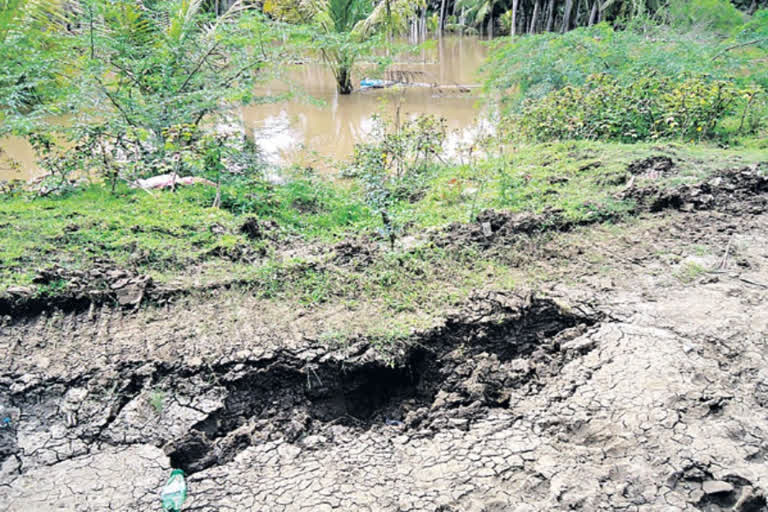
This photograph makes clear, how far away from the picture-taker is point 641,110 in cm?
664

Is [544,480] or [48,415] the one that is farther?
[48,415]

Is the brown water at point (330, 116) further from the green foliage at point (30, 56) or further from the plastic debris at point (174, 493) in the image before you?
the plastic debris at point (174, 493)

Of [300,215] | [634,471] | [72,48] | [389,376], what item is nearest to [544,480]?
[634,471]

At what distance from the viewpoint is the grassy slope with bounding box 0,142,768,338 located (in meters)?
3.41

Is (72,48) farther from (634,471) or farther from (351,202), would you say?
(634,471)

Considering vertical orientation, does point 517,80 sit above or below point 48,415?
above

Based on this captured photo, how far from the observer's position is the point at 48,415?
2404 millimetres

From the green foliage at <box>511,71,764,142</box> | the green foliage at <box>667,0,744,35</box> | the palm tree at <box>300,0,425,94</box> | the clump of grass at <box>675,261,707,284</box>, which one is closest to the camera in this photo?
the clump of grass at <box>675,261,707,284</box>

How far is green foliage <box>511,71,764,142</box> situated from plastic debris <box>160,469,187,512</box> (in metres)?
6.43

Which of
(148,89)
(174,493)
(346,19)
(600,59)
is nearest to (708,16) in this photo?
(600,59)

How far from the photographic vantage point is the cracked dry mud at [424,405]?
6.37ft

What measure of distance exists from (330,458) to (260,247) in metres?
2.22

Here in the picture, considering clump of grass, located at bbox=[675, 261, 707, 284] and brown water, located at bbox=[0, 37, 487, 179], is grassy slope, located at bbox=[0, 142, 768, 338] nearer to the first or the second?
clump of grass, located at bbox=[675, 261, 707, 284]

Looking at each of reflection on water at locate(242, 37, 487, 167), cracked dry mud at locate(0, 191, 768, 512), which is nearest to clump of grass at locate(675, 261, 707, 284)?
cracked dry mud at locate(0, 191, 768, 512)
